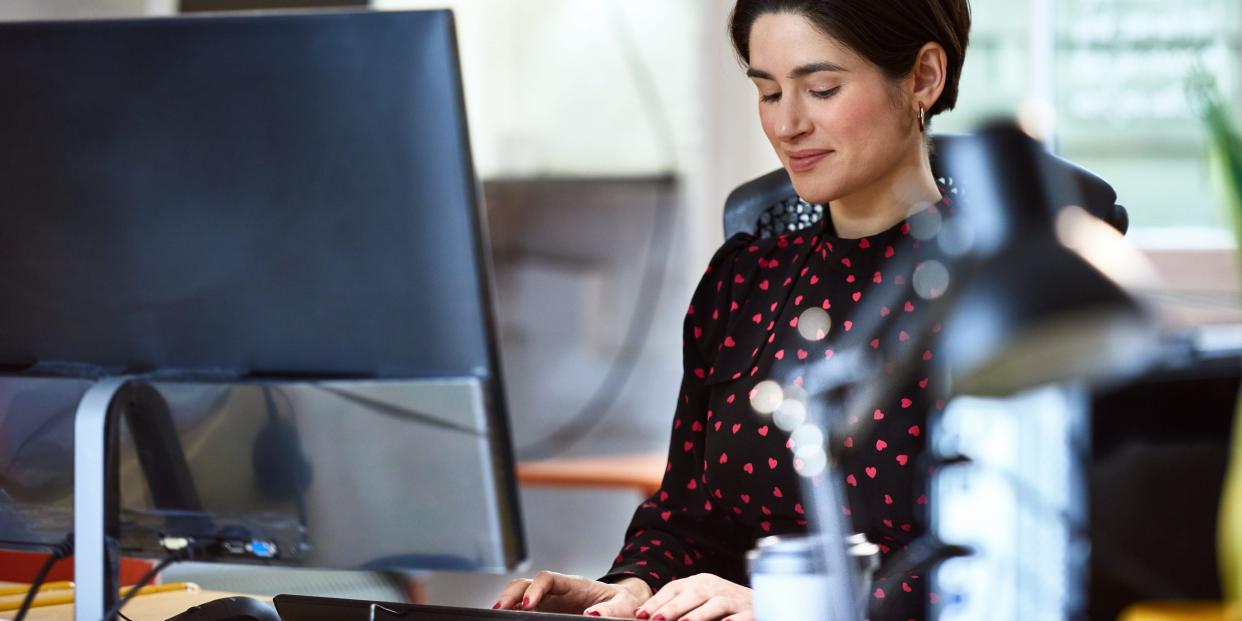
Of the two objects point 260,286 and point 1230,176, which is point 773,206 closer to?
point 260,286

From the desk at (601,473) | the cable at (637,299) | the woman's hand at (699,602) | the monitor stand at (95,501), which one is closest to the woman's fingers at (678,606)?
the woman's hand at (699,602)

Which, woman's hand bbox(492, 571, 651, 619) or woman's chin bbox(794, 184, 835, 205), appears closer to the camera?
woman's hand bbox(492, 571, 651, 619)

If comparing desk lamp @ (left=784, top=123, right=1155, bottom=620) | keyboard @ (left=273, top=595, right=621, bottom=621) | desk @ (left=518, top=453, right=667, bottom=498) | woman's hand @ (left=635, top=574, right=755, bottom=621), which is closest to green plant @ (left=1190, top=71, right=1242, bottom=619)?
desk lamp @ (left=784, top=123, right=1155, bottom=620)

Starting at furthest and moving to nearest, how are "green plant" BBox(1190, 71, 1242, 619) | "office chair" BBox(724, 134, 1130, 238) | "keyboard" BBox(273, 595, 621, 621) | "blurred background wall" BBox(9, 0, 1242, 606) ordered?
"blurred background wall" BBox(9, 0, 1242, 606), "office chair" BBox(724, 134, 1130, 238), "keyboard" BBox(273, 595, 621, 621), "green plant" BBox(1190, 71, 1242, 619)

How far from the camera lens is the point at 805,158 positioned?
4.47 ft

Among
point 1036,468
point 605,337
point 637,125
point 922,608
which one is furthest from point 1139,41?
point 1036,468

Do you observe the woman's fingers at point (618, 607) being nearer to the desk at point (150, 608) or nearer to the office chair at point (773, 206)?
the desk at point (150, 608)

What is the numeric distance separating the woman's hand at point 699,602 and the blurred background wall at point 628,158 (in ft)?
6.45

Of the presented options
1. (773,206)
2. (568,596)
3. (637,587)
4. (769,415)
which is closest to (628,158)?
(773,206)

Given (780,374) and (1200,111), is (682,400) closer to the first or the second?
(780,374)

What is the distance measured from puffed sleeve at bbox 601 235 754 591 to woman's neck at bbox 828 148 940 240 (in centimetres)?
17

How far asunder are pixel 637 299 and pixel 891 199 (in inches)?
74.8

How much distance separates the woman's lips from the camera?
1.35m

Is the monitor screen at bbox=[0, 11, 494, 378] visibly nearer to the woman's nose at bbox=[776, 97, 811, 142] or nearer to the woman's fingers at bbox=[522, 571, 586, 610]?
the woman's fingers at bbox=[522, 571, 586, 610]
